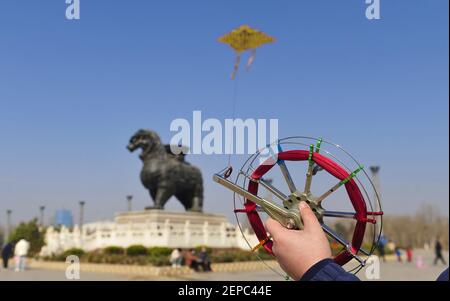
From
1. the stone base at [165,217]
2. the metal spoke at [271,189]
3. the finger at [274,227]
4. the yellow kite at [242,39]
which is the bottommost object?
the stone base at [165,217]

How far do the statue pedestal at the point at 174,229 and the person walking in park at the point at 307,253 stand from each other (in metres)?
19.4

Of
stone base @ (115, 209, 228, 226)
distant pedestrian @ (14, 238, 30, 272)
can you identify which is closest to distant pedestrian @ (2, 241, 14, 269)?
distant pedestrian @ (14, 238, 30, 272)

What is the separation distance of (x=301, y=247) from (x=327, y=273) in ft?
0.50

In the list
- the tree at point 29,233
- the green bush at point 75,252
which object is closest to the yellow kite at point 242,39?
the green bush at point 75,252

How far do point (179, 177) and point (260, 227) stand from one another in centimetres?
2067

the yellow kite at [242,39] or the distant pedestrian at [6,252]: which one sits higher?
the yellow kite at [242,39]

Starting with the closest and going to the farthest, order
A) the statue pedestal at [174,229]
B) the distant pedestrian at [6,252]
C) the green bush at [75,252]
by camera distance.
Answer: the distant pedestrian at [6,252] → the statue pedestal at [174,229] → the green bush at [75,252]

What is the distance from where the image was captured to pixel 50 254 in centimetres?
2453

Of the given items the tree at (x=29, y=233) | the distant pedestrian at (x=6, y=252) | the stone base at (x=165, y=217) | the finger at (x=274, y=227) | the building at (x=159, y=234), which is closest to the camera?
the finger at (x=274, y=227)

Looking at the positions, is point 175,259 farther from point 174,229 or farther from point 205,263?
point 174,229

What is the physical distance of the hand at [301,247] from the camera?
1570 mm

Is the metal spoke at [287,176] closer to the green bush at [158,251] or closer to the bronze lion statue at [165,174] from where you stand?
the green bush at [158,251]

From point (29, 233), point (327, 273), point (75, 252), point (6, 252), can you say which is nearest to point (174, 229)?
point (75, 252)
